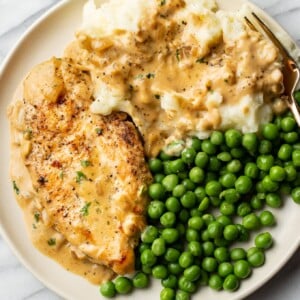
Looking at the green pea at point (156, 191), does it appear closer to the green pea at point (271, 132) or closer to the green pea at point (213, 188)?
the green pea at point (213, 188)

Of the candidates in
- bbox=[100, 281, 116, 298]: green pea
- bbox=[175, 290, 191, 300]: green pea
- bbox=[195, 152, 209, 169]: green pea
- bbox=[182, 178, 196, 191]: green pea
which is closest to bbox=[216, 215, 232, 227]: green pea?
bbox=[182, 178, 196, 191]: green pea

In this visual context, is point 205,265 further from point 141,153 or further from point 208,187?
point 141,153

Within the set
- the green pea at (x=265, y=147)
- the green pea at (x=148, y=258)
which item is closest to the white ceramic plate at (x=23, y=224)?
the green pea at (x=148, y=258)

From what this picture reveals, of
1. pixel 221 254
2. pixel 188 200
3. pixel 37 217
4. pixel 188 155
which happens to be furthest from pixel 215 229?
pixel 37 217

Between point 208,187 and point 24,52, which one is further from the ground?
point 24,52

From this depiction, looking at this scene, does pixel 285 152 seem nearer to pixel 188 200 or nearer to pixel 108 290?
pixel 188 200

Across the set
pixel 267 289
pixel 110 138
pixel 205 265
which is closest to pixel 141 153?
pixel 110 138
